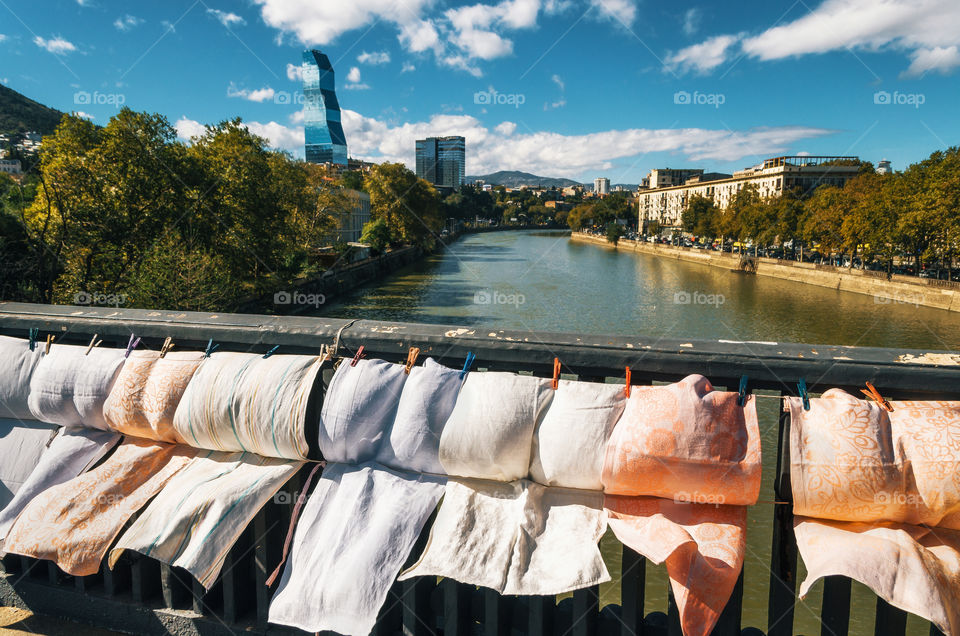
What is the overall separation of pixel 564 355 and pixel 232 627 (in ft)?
4.20

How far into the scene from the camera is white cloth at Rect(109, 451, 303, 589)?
165cm

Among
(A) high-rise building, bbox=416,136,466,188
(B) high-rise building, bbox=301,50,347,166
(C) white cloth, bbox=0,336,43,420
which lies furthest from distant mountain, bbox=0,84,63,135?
(C) white cloth, bbox=0,336,43,420

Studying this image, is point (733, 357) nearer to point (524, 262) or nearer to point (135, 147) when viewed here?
point (135, 147)

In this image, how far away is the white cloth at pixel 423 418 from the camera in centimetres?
161

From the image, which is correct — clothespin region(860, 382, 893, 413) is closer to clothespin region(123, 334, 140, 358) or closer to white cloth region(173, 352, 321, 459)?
white cloth region(173, 352, 321, 459)

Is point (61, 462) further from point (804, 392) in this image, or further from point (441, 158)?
point (441, 158)

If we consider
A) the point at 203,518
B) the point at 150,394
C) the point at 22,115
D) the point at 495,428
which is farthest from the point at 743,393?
the point at 22,115

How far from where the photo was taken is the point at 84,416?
1.93 meters

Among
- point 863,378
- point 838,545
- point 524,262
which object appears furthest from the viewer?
point 524,262

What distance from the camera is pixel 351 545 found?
160cm

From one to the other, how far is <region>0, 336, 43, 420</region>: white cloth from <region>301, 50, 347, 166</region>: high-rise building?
8808 cm

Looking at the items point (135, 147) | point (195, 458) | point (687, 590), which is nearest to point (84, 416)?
point (195, 458)

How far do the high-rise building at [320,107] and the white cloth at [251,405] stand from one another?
88.5 meters

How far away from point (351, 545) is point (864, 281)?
118 ft
